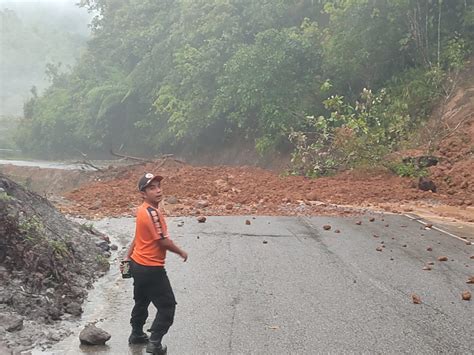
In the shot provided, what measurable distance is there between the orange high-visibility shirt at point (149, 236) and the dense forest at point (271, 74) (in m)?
14.2

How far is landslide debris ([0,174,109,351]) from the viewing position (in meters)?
5.81

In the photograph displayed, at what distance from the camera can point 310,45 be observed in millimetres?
26141

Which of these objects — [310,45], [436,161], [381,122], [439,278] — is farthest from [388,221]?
[310,45]

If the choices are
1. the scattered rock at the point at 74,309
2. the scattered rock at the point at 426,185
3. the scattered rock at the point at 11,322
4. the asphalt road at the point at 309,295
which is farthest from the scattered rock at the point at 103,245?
the scattered rock at the point at 426,185

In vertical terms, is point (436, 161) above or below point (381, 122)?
Result: below

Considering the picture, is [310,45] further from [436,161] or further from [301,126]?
[436,161]

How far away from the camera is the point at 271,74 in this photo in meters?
26.0

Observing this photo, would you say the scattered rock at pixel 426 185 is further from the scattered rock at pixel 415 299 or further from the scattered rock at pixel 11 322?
the scattered rock at pixel 11 322

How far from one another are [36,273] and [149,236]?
236cm

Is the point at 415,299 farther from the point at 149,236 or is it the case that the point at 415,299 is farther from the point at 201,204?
the point at 201,204

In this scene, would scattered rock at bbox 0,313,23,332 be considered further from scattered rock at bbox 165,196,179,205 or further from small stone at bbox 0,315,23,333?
scattered rock at bbox 165,196,179,205

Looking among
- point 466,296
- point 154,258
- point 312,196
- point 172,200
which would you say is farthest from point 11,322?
point 312,196

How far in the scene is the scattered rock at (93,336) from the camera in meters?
5.58

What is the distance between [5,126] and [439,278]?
7099 centimetres
